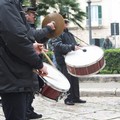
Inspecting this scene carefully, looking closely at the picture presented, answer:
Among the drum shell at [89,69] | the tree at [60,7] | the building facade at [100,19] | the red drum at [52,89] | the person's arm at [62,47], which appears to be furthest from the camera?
the building facade at [100,19]

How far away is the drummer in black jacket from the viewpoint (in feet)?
25.4

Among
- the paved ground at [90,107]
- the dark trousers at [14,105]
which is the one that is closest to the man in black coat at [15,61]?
the dark trousers at [14,105]

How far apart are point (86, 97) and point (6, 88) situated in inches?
228

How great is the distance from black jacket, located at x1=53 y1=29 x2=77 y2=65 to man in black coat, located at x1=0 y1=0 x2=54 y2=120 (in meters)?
3.89

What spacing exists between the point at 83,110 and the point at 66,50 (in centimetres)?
105

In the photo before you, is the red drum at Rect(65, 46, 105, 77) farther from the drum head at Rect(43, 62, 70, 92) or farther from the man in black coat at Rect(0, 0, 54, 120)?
the man in black coat at Rect(0, 0, 54, 120)

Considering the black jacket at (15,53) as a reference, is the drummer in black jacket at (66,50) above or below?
below

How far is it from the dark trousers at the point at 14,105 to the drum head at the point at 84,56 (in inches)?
136

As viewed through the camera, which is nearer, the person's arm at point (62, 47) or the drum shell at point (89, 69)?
the drum shell at point (89, 69)

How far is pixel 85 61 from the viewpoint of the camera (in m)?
Result: 7.34

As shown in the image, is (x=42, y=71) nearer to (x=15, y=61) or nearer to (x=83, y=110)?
(x=15, y=61)

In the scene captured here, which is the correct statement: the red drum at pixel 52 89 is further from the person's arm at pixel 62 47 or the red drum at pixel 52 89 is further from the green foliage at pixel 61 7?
the green foliage at pixel 61 7

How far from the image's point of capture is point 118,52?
1309cm

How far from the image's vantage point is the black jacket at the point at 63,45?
7716 millimetres
